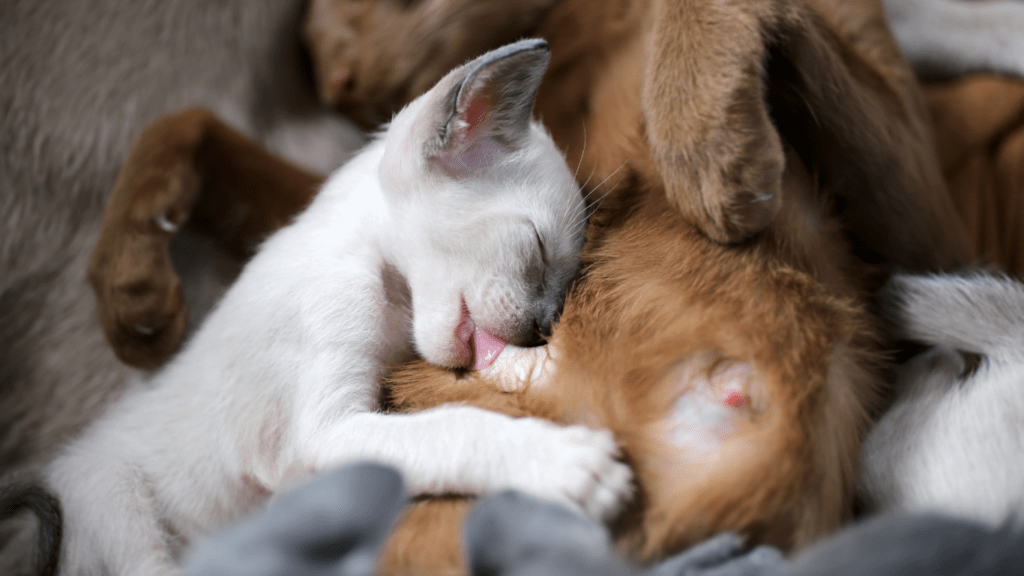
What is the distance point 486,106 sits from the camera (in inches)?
26.6

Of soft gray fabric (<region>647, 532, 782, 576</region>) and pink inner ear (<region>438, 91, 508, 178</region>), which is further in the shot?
pink inner ear (<region>438, 91, 508, 178</region>)

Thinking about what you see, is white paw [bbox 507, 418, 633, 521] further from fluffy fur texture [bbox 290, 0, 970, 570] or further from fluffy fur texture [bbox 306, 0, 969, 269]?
fluffy fur texture [bbox 306, 0, 969, 269]

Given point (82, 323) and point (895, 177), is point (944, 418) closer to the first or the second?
point (895, 177)

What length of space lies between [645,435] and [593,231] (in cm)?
25

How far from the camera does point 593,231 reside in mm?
728

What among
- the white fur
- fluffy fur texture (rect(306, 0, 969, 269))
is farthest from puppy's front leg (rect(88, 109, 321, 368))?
the white fur

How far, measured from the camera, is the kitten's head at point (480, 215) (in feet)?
2.19

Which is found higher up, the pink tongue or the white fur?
the white fur

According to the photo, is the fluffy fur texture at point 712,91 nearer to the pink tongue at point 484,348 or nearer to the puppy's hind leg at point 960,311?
the puppy's hind leg at point 960,311

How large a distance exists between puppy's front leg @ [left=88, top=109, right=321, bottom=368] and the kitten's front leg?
34 centimetres

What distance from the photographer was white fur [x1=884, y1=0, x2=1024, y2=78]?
42.6 inches

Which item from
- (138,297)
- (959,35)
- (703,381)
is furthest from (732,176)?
(959,35)

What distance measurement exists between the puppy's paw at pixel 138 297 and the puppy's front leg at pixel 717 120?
1.96 feet

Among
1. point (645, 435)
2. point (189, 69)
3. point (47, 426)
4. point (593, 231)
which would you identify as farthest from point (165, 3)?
point (645, 435)
